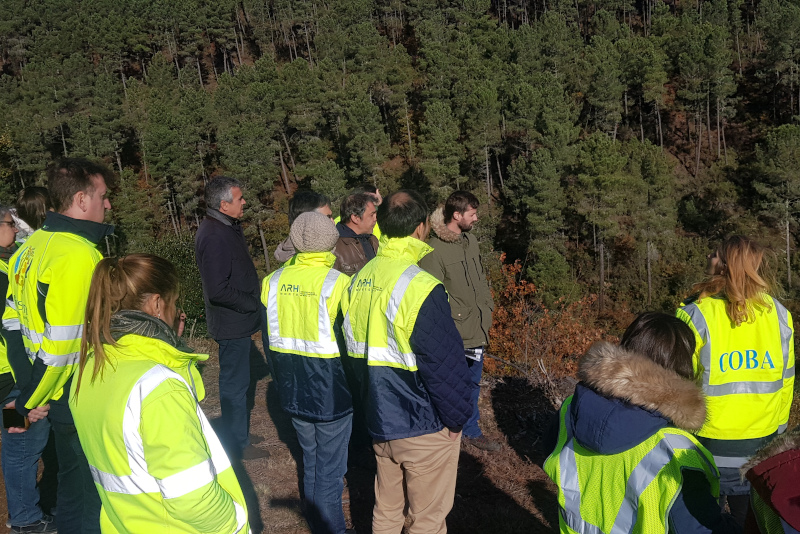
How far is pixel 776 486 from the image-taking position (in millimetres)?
1234

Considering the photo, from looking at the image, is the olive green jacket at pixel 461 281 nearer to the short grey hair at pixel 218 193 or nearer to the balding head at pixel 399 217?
the balding head at pixel 399 217

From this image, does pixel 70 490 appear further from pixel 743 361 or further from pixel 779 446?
pixel 743 361

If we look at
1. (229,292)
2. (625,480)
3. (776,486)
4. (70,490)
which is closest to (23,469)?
(70,490)

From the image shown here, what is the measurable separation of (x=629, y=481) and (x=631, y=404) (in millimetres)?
228

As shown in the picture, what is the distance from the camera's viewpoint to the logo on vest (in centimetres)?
269

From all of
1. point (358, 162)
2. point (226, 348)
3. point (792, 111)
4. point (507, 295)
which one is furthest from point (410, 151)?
point (226, 348)

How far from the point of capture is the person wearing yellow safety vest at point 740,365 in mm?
2676

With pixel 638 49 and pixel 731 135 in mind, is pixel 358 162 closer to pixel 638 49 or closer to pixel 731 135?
pixel 638 49

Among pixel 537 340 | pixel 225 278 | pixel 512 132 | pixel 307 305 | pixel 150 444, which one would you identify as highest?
pixel 512 132

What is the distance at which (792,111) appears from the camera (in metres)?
39.3

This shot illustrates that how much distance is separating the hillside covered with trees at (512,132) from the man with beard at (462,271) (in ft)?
81.6

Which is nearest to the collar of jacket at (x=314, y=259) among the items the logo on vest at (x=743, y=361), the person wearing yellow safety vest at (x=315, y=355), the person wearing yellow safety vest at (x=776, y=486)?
the person wearing yellow safety vest at (x=315, y=355)

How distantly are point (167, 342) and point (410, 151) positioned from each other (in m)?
42.8

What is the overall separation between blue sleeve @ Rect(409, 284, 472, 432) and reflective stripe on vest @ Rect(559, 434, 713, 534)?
692mm
